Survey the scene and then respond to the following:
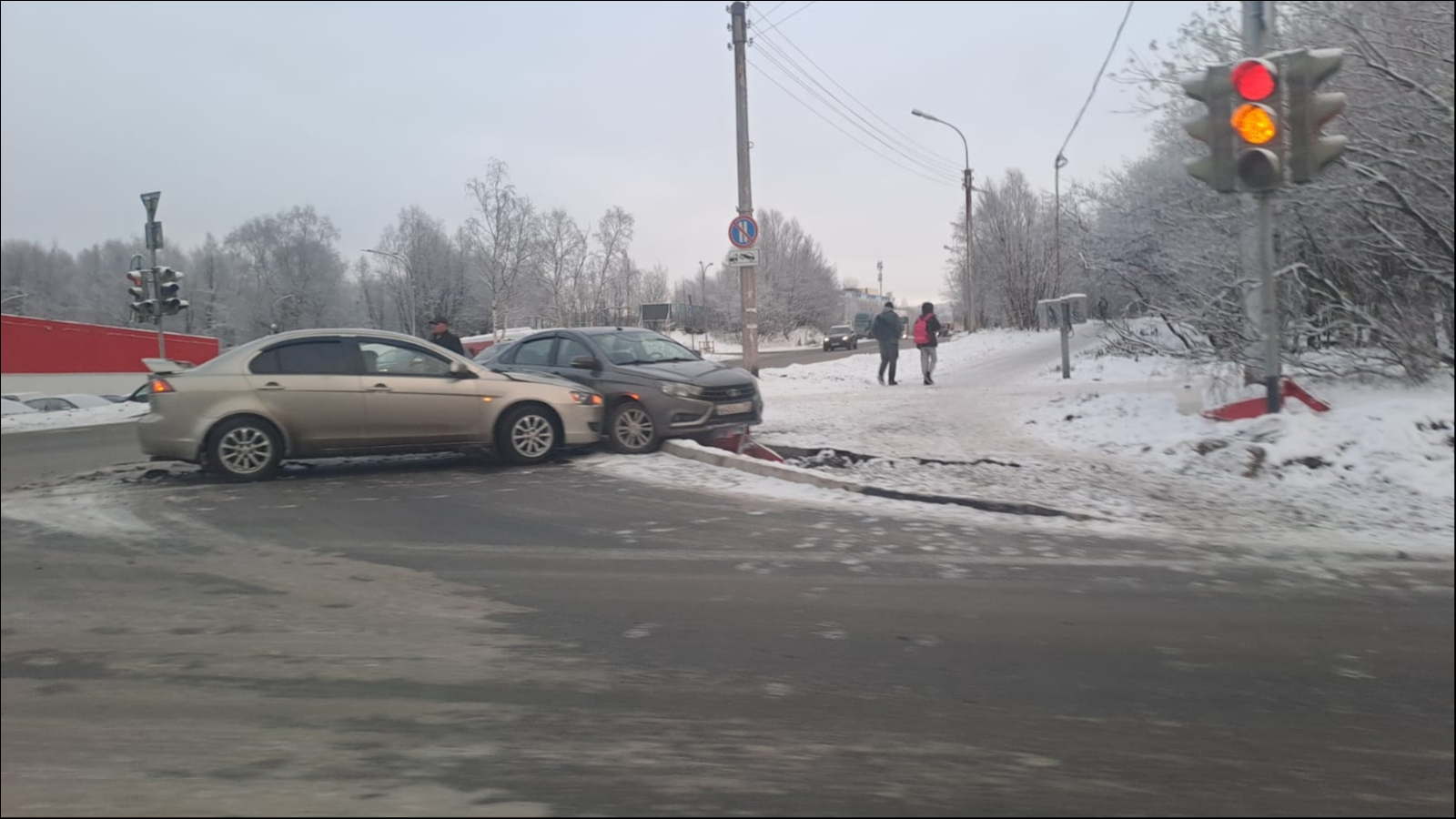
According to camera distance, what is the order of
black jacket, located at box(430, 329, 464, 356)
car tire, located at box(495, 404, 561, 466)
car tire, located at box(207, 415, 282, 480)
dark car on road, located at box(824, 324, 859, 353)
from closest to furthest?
black jacket, located at box(430, 329, 464, 356)
car tire, located at box(207, 415, 282, 480)
car tire, located at box(495, 404, 561, 466)
dark car on road, located at box(824, 324, 859, 353)

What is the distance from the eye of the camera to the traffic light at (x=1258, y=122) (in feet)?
15.5

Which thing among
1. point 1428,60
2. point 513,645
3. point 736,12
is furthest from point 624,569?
point 736,12

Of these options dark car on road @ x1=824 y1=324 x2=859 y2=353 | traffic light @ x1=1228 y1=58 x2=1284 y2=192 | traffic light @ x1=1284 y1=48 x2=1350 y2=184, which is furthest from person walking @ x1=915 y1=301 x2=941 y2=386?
dark car on road @ x1=824 y1=324 x2=859 y2=353

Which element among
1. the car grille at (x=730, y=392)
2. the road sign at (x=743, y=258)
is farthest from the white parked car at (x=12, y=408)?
the road sign at (x=743, y=258)

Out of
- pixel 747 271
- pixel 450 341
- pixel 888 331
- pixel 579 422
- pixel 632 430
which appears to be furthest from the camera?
pixel 888 331

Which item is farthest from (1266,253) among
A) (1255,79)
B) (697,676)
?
(697,676)

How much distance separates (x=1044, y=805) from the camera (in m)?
3.05

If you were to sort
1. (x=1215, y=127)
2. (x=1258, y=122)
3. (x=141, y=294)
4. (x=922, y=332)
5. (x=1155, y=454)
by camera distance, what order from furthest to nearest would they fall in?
1. (x=922, y=332)
2. (x=1155, y=454)
3. (x=1215, y=127)
4. (x=1258, y=122)
5. (x=141, y=294)

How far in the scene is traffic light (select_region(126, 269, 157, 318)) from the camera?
384 centimetres

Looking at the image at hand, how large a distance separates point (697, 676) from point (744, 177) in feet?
44.8

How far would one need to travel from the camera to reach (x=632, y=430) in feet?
33.4

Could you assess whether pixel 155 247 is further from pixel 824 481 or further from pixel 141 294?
pixel 824 481

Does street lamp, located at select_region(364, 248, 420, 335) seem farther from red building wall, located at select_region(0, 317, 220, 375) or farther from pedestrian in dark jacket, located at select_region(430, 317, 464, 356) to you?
red building wall, located at select_region(0, 317, 220, 375)

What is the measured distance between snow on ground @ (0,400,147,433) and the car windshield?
22.4 feet
